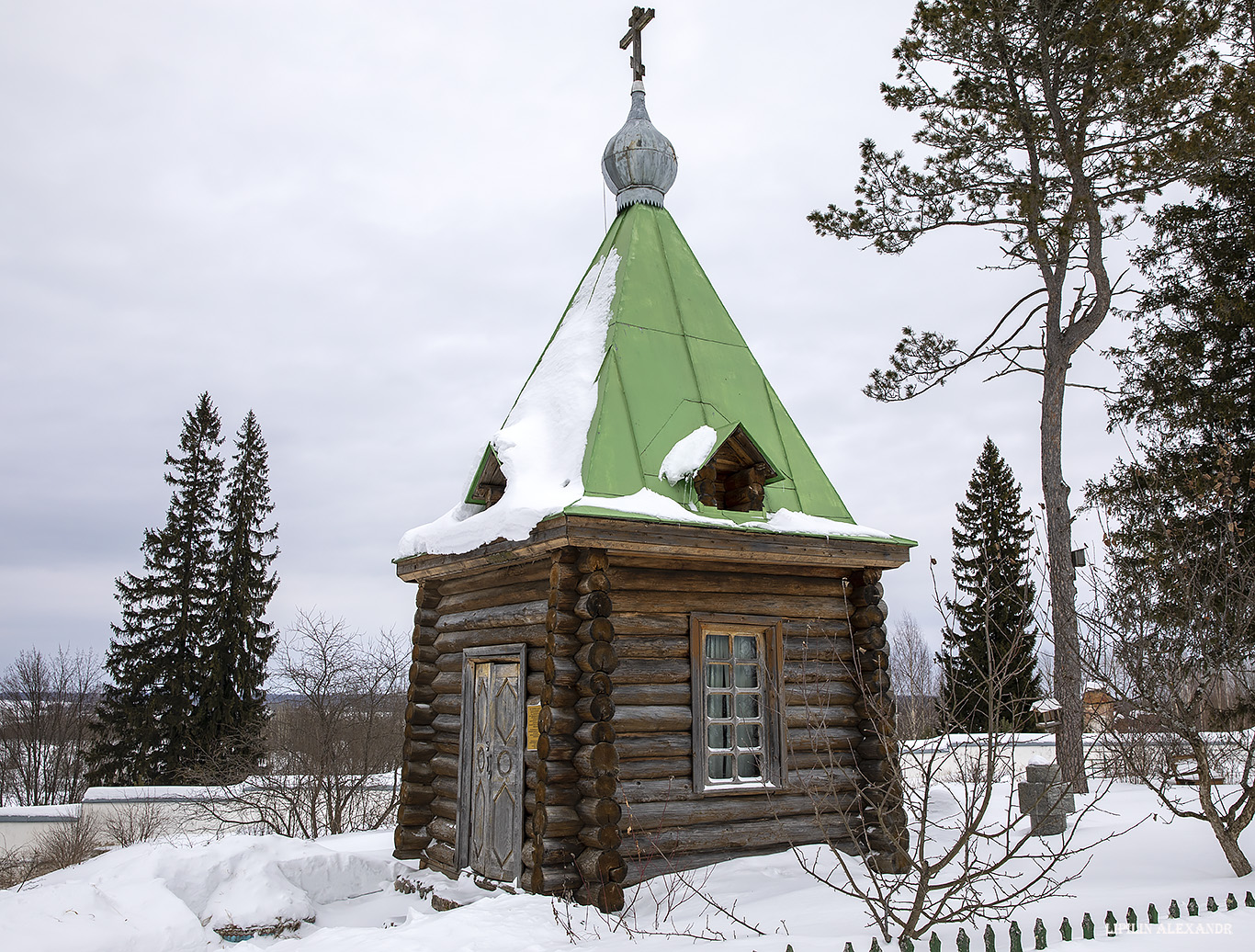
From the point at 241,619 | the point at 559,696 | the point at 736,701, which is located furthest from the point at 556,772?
the point at 241,619

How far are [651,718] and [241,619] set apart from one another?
22419 mm

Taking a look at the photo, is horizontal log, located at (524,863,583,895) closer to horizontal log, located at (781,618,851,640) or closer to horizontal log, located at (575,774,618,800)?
horizontal log, located at (575,774,618,800)

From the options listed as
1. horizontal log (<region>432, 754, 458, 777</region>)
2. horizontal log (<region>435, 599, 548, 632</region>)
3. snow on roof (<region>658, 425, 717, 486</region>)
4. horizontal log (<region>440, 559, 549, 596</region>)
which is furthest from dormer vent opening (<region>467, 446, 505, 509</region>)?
horizontal log (<region>432, 754, 458, 777</region>)

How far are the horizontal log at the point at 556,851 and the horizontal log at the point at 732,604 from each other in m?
1.95

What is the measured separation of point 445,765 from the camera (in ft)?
33.8

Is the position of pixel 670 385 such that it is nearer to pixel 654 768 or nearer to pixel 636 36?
pixel 654 768

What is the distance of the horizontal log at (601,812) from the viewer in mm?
7781

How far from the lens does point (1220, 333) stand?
1587cm

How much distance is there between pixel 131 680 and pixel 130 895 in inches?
840

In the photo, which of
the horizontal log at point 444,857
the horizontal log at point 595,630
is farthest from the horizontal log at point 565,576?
the horizontal log at point 444,857

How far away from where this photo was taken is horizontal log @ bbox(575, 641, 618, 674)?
26.3 ft

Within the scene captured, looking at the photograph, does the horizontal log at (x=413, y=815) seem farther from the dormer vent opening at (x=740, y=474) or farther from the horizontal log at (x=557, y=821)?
the dormer vent opening at (x=740, y=474)

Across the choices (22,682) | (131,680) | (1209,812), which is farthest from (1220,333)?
(22,682)

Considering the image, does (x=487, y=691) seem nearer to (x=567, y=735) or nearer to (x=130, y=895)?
(x=567, y=735)
